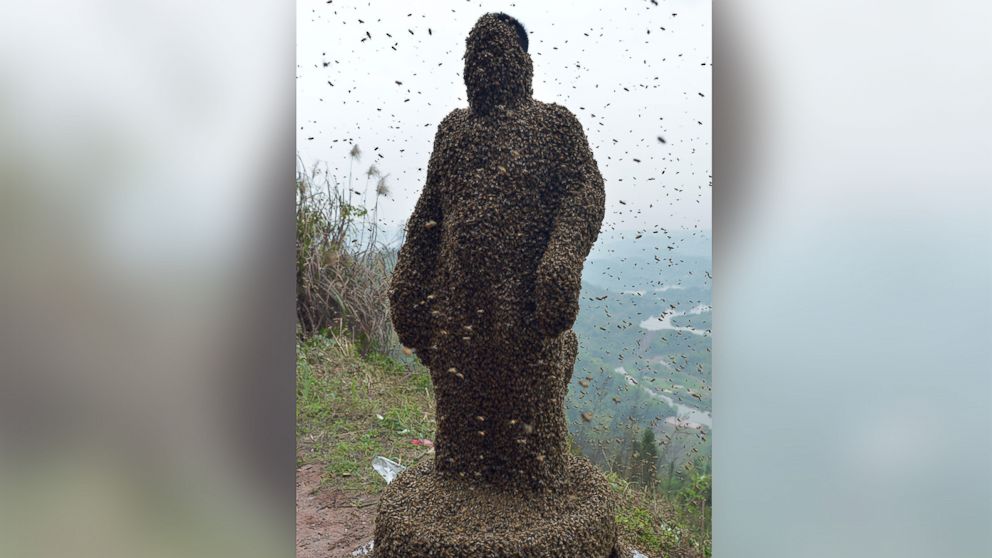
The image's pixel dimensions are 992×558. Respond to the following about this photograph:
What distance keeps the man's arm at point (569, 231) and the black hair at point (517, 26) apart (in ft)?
0.74

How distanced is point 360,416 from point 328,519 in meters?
0.55

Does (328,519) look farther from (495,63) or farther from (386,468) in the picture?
(495,63)

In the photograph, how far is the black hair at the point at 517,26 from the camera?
180cm

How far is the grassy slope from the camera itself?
299cm

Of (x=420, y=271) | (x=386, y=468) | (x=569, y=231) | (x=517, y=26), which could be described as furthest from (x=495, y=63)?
(x=386, y=468)

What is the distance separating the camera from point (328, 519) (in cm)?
284

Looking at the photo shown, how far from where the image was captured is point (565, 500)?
1.77 meters

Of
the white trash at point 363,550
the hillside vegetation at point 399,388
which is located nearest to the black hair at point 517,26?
the hillside vegetation at point 399,388

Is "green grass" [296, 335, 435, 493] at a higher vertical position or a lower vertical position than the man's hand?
lower

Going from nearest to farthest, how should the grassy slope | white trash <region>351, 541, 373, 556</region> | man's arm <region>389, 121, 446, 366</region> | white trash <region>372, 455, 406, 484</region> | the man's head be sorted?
the man's head
man's arm <region>389, 121, 446, 366</region>
white trash <region>351, 541, 373, 556</region>
white trash <region>372, 455, 406, 484</region>
the grassy slope


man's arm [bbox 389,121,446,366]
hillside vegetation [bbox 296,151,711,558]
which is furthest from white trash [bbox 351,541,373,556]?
man's arm [bbox 389,121,446,366]

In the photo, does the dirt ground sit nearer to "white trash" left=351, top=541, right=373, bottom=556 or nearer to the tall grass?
"white trash" left=351, top=541, right=373, bottom=556
